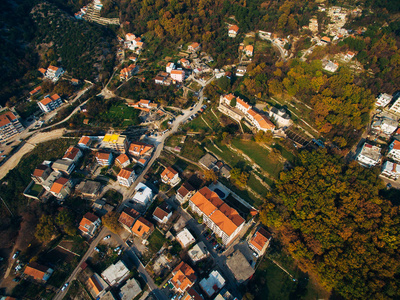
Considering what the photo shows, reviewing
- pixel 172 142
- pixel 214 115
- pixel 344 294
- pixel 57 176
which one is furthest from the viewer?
pixel 214 115

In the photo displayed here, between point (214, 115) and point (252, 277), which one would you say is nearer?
point (252, 277)

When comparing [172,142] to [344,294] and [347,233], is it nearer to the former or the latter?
[347,233]

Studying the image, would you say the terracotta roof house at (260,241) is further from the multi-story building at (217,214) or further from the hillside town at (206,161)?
the multi-story building at (217,214)

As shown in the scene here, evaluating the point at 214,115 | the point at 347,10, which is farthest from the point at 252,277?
the point at 347,10

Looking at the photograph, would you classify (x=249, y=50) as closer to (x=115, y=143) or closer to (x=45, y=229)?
(x=115, y=143)

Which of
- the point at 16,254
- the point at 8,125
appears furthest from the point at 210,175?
the point at 8,125

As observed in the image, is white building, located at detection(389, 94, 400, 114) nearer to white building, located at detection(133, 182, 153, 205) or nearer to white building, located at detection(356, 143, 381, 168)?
white building, located at detection(356, 143, 381, 168)
